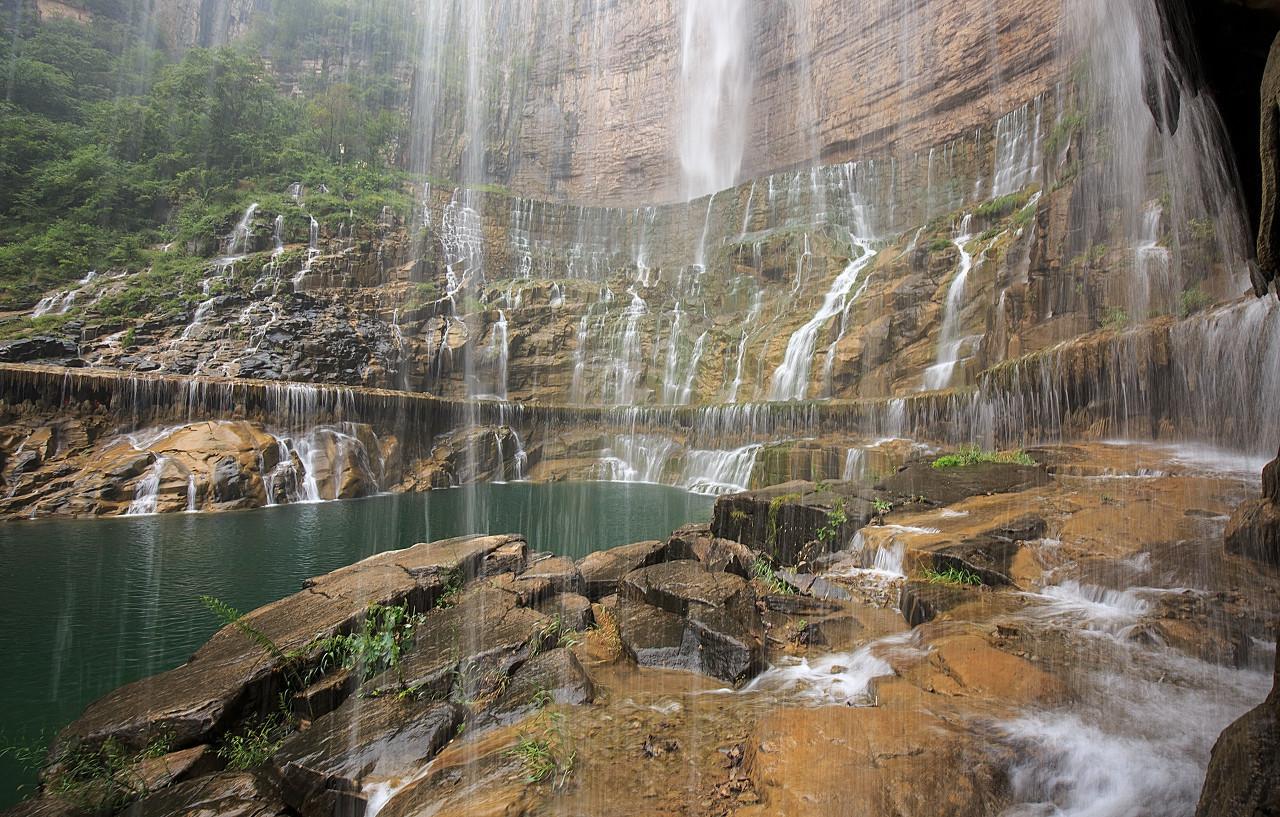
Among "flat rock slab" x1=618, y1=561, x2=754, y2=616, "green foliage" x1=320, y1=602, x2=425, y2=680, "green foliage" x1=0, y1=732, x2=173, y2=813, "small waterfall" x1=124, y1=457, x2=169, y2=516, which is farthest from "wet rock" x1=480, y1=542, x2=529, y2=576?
"small waterfall" x1=124, y1=457, x2=169, y2=516

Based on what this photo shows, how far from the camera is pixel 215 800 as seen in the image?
299cm

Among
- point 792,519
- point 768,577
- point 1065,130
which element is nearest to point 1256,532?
point 768,577

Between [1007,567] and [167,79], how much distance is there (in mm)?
46745

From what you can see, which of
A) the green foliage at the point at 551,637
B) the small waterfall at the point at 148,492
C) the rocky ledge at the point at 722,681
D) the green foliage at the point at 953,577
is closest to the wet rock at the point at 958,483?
the rocky ledge at the point at 722,681

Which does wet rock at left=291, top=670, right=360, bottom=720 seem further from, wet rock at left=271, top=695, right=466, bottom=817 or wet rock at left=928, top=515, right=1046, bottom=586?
wet rock at left=928, top=515, right=1046, bottom=586

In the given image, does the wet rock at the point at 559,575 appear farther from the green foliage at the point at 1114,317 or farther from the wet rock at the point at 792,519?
the green foliage at the point at 1114,317

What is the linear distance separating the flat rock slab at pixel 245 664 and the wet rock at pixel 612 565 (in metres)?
1.47

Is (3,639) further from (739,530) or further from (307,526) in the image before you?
(739,530)

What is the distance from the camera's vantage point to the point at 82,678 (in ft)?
17.1

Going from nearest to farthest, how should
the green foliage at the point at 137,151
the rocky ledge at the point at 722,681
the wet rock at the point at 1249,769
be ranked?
the wet rock at the point at 1249,769
the rocky ledge at the point at 722,681
the green foliage at the point at 137,151

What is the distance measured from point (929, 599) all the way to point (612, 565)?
3.78m

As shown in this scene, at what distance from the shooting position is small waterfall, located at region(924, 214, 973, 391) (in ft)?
54.7

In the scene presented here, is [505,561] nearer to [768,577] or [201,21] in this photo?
[768,577]

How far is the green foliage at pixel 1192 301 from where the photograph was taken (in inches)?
346
